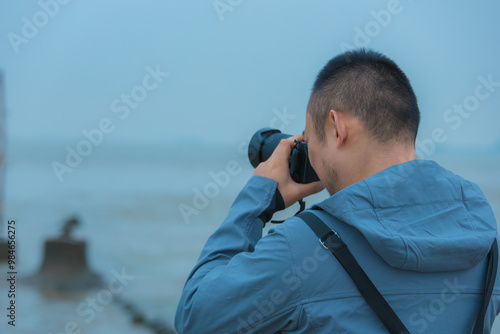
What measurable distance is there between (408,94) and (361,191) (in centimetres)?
25

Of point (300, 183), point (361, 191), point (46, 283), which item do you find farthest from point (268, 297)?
point (46, 283)

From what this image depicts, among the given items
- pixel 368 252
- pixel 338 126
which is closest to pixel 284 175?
pixel 338 126

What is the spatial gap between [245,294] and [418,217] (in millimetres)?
302

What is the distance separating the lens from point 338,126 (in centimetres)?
90

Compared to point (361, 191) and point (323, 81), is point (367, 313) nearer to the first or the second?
point (361, 191)

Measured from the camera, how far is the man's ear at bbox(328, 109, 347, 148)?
896 millimetres

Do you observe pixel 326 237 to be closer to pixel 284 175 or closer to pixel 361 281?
pixel 361 281

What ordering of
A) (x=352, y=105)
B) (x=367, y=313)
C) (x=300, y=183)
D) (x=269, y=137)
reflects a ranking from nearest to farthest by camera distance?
(x=367, y=313), (x=352, y=105), (x=300, y=183), (x=269, y=137)

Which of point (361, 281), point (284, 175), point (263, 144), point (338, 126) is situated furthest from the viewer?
point (263, 144)

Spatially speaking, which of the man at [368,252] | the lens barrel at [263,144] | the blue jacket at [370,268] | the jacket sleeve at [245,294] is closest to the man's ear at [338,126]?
the man at [368,252]

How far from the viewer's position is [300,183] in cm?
107

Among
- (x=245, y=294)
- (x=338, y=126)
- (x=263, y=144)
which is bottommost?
(x=245, y=294)

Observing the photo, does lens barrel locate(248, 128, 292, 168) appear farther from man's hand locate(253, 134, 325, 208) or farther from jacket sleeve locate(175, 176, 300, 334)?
jacket sleeve locate(175, 176, 300, 334)

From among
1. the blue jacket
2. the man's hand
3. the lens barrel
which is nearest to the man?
the blue jacket
